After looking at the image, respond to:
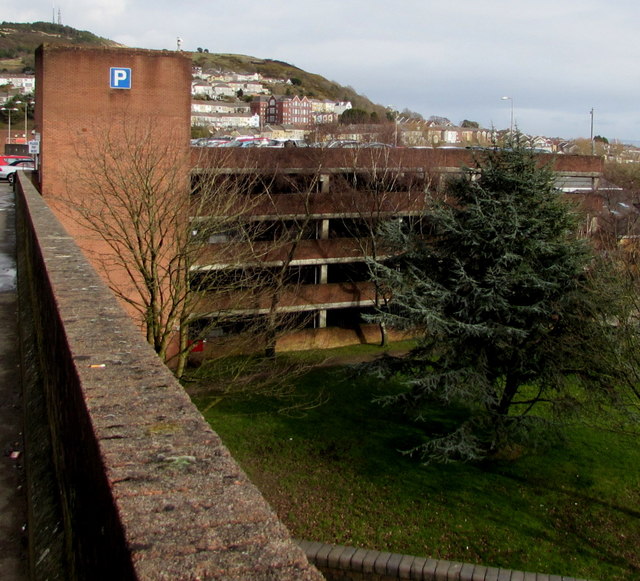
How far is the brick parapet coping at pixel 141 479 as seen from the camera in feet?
6.55

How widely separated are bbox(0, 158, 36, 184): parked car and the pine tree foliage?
30.9 meters

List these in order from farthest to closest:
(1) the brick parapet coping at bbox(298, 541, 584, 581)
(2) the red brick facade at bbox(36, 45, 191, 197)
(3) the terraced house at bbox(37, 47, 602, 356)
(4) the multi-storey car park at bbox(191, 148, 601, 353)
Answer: (4) the multi-storey car park at bbox(191, 148, 601, 353), (2) the red brick facade at bbox(36, 45, 191, 197), (3) the terraced house at bbox(37, 47, 602, 356), (1) the brick parapet coping at bbox(298, 541, 584, 581)

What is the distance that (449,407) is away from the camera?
920 inches

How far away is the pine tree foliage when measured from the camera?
1648 cm

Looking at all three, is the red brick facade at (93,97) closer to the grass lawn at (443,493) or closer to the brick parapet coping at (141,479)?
the grass lawn at (443,493)

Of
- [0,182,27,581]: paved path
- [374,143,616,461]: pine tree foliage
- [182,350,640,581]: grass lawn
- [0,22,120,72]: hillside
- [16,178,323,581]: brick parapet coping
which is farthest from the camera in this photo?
[0,22,120,72]: hillside

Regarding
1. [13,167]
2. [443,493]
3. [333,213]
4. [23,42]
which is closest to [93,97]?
[333,213]

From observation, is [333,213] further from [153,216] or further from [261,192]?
[153,216]

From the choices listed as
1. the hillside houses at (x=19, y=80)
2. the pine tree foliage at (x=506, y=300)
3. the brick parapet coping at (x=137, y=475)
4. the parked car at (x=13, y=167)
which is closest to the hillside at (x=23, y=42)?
the hillside houses at (x=19, y=80)

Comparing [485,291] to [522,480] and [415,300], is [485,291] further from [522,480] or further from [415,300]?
[522,480]

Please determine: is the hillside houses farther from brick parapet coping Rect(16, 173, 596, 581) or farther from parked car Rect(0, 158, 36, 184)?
brick parapet coping Rect(16, 173, 596, 581)

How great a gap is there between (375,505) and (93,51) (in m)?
19.9

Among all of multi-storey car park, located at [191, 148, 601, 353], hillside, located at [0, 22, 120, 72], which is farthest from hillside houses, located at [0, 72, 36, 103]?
multi-storey car park, located at [191, 148, 601, 353]

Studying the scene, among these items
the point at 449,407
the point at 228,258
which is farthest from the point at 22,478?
the point at 449,407
